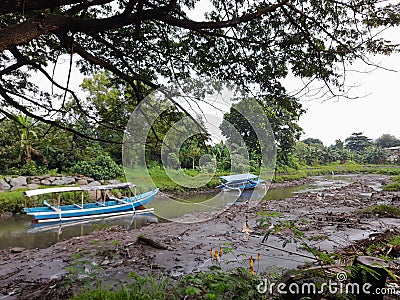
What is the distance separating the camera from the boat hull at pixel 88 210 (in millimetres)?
9773

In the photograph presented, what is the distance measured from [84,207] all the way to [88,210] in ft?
2.02

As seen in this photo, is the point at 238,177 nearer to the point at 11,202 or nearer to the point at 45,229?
the point at 45,229

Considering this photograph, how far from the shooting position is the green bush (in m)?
15.7

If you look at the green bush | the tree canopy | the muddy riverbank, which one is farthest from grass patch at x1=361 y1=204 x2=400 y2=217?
the green bush

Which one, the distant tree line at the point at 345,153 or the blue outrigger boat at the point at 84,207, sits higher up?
the distant tree line at the point at 345,153

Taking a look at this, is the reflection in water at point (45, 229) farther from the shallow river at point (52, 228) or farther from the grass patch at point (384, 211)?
the grass patch at point (384, 211)

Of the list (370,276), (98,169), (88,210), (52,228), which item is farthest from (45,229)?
(370,276)

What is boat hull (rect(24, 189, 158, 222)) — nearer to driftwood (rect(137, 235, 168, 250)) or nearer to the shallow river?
the shallow river

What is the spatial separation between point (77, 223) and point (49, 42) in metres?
7.17

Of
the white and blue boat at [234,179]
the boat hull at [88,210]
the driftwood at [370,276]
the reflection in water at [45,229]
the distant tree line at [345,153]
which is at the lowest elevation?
the reflection in water at [45,229]

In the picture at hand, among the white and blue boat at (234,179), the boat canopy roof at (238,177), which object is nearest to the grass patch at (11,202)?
the white and blue boat at (234,179)

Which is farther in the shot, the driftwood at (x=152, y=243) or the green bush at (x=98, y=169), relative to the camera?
the green bush at (x=98, y=169)

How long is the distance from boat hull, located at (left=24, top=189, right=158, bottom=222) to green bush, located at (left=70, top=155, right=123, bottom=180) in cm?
366

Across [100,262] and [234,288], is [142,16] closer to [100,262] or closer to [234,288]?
[234,288]
